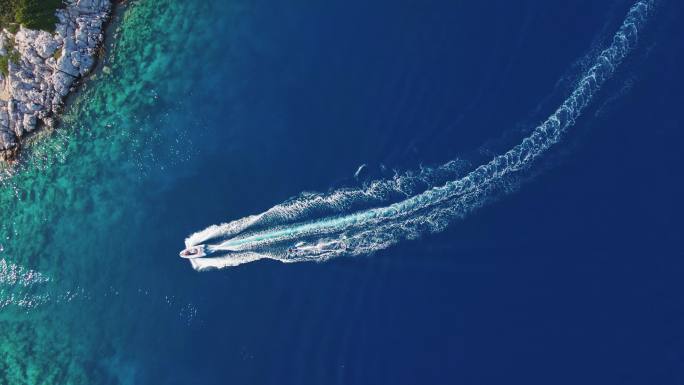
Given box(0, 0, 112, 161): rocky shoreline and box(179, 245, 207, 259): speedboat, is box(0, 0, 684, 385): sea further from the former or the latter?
box(0, 0, 112, 161): rocky shoreline

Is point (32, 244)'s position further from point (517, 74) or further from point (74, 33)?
point (517, 74)

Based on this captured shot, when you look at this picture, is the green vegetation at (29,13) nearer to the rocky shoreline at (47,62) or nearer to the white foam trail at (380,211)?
the rocky shoreline at (47,62)

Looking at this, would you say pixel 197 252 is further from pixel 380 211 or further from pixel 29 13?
pixel 29 13

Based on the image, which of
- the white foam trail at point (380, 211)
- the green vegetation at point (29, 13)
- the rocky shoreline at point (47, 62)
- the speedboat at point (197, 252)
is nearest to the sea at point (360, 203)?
the white foam trail at point (380, 211)

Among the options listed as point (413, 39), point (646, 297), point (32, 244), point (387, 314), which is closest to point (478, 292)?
point (387, 314)

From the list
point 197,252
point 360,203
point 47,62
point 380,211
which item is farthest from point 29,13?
point 380,211

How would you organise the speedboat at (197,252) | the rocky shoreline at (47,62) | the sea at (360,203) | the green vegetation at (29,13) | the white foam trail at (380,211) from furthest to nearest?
the rocky shoreline at (47,62)
the green vegetation at (29,13)
the speedboat at (197,252)
the white foam trail at (380,211)
the sea at (360,203)
